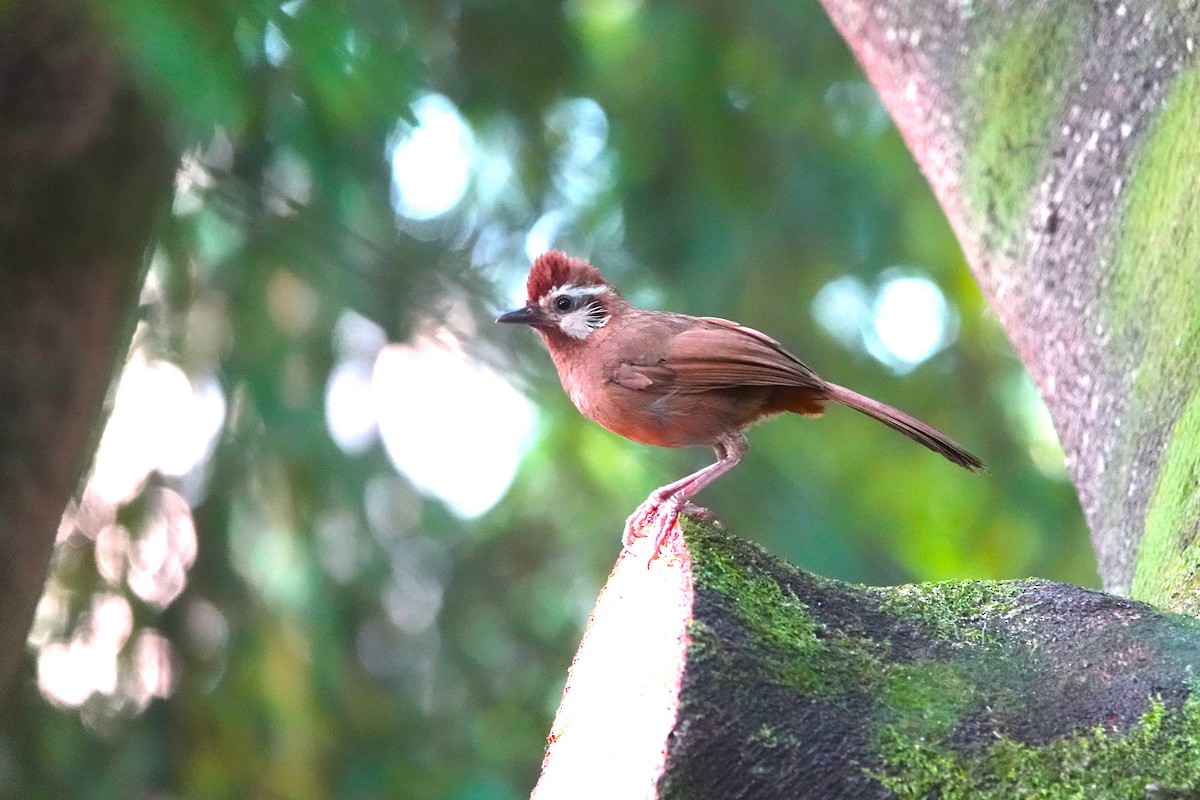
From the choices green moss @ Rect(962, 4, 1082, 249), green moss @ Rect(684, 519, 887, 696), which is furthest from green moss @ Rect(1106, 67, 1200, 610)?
green moss @ Rect(684, 519, 887, 696)

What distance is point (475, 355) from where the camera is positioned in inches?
197

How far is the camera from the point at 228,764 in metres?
5.00

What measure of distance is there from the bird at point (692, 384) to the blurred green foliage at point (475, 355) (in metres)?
1.00

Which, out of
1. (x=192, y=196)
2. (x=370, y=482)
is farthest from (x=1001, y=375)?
(x=192, y=196)

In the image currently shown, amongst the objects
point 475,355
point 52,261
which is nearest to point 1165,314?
point 475,355

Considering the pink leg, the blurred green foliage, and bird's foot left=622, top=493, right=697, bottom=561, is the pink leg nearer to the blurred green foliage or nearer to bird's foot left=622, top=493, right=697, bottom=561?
bird's foot left=622, top=493, right=697, bottom=561

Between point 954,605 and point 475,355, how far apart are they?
3.20 metres

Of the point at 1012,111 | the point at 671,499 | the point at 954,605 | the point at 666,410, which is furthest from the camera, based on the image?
the point at 666,410

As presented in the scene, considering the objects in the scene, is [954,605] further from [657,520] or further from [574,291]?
[574,291]

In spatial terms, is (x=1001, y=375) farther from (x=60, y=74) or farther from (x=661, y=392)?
(x=60, y=74)

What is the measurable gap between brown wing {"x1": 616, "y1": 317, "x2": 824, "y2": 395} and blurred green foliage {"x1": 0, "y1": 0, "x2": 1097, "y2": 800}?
3.71 feet

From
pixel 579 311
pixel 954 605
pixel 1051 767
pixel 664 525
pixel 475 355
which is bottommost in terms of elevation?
pixel 1051 767

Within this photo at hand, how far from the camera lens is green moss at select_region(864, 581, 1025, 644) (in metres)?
1.99

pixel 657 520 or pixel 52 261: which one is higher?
pixel 52 261
